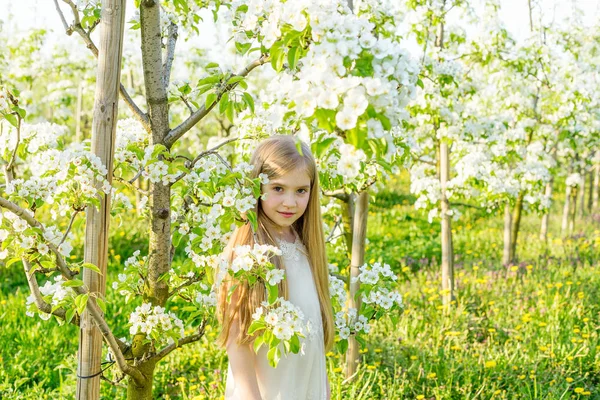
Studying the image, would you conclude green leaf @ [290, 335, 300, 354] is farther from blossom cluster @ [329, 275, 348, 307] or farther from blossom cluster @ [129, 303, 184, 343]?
blossom cluster @ [329, 275, 348, 307]

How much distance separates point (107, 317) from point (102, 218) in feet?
10.5

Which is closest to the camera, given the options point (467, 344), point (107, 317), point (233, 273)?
point (233, 273)

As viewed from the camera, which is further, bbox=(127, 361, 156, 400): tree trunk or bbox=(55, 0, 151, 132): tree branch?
bbox=(127, 361, 156, 400): tree trunk

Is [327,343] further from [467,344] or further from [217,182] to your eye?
[467,344]

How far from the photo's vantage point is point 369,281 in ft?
8.25

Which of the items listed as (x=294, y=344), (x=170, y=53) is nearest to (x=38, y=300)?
(x=294, y=344)

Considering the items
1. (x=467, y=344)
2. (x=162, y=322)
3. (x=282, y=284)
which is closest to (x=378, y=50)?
(x=282, y=284)

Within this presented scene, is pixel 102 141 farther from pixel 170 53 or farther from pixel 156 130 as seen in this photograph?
pixel 170 53

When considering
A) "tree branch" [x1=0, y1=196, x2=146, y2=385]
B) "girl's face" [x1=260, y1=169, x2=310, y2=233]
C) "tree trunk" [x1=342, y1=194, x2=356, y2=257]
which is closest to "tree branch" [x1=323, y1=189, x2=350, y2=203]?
"tree trunk" [x1=342, y1=194, x2=356, y2=257]

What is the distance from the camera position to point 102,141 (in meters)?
1.94

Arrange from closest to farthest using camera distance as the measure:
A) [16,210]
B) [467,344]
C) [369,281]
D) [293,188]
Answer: [16,210] < [293,188] < [369,281] < [467,344]

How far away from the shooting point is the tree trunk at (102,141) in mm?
1917

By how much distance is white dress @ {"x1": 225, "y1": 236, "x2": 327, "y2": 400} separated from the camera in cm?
228

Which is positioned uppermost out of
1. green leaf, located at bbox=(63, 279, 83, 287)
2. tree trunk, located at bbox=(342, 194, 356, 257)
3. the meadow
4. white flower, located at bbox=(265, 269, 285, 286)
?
tree trunk, located at bbox=(342, 194, 356, 257)
